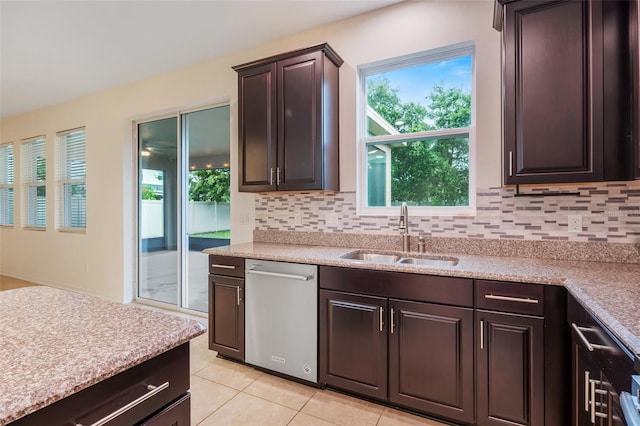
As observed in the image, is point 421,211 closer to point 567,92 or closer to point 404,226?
point 404,226

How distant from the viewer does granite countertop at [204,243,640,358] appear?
1.02 metres

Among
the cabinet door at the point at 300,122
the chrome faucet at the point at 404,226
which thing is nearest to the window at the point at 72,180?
the cabinet door at the point at 300,122

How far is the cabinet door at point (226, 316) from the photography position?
94.3 inches

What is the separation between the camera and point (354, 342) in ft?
6.48

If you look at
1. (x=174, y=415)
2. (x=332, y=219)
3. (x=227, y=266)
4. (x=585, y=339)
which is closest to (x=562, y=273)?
(x=585, y=339)

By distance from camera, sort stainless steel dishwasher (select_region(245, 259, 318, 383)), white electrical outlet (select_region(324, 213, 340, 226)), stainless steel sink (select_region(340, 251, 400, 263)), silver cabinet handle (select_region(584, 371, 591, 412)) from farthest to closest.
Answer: white electrical outlet (select_region(324, 213, 340, 226)) < stainless steel sink (select_region(340, 251, 400, 263)) < stainless steel dishwasher (select_region(245, 259, 318, 383)) < silver cabinet handle (select_region(584, 371, 591, 412))

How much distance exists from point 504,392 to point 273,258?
1.52 m

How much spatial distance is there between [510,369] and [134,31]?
377 centimetres

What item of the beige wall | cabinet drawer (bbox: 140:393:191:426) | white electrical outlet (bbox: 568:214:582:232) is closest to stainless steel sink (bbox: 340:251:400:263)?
the beige wall

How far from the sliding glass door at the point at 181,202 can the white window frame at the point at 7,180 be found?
3.24 metres

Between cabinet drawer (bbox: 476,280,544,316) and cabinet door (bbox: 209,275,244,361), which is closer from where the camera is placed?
cabinet drawer (bbox: 476,280,544,316)

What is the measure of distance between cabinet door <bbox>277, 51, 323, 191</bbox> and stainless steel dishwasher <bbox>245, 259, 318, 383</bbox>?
696 mm

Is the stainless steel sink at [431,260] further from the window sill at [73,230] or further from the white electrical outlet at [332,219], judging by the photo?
the window sill at [73,230]

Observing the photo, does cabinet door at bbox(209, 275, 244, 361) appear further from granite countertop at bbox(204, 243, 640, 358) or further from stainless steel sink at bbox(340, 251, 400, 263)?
stainless steel sink at bbox(340, 251, 400, 263)
